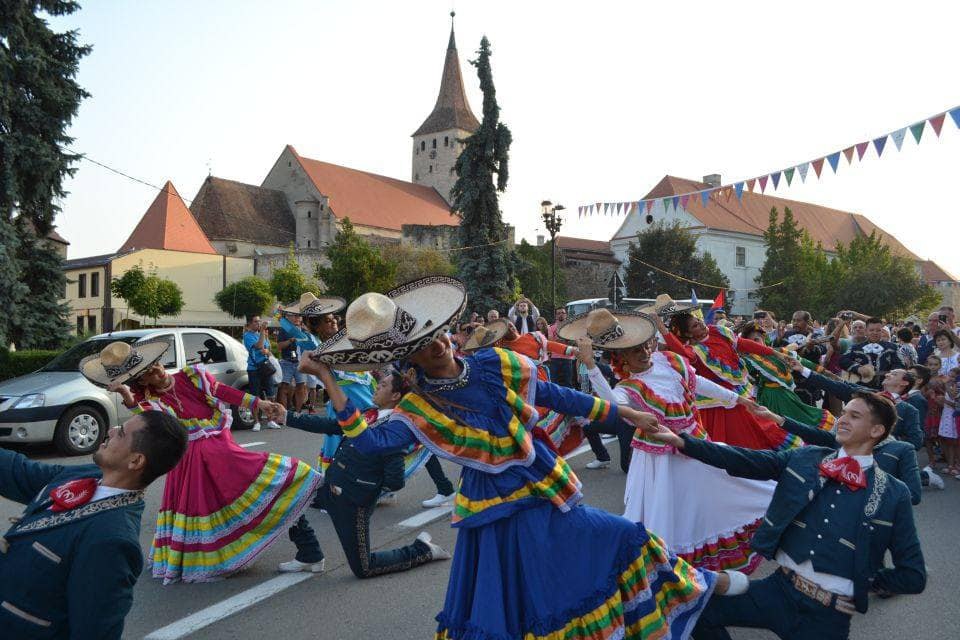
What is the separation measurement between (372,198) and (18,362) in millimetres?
60611

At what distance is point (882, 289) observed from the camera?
51.8 m

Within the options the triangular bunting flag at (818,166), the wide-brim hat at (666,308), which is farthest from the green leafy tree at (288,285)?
the wide-brim hat at (666,308)

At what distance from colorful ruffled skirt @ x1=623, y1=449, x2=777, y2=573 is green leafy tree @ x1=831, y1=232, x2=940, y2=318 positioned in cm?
5332

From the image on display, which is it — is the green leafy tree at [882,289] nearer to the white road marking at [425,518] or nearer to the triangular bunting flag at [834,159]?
the triangular bunting flag at [834,159]

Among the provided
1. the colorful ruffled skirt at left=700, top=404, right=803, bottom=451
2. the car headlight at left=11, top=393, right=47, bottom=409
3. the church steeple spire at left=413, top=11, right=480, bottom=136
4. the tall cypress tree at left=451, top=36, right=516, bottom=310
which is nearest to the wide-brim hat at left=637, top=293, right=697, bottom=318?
the colorful ruffled skirt at left=700, top=404, right=803, bottom=451

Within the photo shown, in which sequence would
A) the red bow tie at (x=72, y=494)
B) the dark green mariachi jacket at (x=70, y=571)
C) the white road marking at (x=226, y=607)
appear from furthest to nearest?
the white road marking at (x=226, y=607) < the red bow tie at (x=72, y=494) < the dark green mariachi jacket at (x=70, y=571)

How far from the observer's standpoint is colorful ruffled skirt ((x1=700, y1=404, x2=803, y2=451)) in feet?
18.3

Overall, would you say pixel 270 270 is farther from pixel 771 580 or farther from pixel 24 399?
pixel 771 580

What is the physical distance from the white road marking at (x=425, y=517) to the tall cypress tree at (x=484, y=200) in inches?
1040

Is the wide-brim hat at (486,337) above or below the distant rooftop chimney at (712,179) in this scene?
below

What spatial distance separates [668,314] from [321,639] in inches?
154

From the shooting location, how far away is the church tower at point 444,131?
83188 mm

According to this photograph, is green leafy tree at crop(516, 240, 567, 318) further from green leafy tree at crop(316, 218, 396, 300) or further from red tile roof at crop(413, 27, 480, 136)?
red tile roof at crop(413, 27, 480, 136)

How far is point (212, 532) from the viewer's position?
4.95 meters
